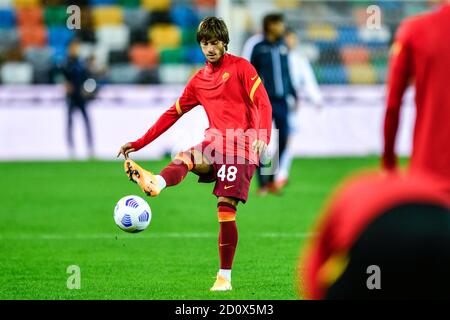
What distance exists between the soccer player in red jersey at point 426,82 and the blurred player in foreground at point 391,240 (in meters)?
1.74

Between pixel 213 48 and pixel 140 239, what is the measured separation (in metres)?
3.49

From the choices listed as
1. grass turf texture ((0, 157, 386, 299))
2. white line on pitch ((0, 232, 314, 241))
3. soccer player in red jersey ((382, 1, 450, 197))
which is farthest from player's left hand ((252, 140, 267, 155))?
white line on pitch ((0, 232, 314, 241))

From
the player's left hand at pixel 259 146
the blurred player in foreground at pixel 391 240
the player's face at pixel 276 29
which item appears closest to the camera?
the blurred player in foreground at pixel 391 240

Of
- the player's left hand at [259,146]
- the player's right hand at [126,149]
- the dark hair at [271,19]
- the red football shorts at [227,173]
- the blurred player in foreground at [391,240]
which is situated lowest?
the red football shorts at [227,173]

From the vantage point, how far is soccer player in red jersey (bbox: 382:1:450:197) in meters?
4.39

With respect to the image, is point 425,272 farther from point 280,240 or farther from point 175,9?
point 175,9

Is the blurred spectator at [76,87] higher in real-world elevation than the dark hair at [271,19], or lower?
lower

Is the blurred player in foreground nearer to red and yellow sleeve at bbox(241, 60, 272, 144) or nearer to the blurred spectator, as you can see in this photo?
red and yellow sleeve at bbox(241, 60, 272, 144)

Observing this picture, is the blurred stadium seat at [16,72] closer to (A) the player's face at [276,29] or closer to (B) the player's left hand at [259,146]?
(A) the player's face at [276,29]

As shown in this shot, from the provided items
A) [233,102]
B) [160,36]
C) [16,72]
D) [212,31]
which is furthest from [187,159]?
[160,36]

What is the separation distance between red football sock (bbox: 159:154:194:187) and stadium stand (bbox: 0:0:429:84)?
13357 mm

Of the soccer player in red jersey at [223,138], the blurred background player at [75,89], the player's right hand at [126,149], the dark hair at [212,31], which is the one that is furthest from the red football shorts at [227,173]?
the blurred background player at [75,89]

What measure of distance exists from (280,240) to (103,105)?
1071 centimetres

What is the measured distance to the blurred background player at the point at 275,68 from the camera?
538 inches
